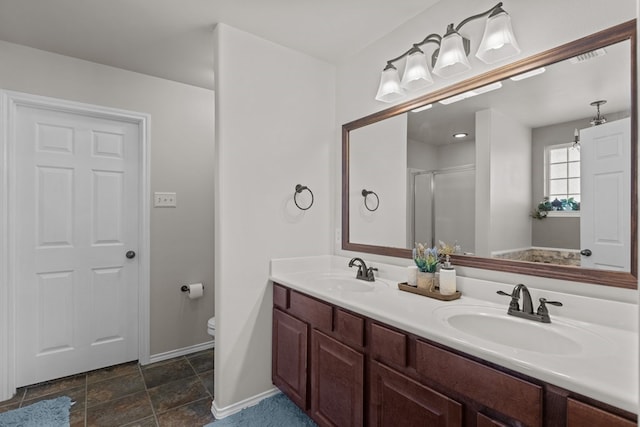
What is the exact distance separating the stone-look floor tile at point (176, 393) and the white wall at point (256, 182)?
→ 28cm

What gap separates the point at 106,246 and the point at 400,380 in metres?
2.38

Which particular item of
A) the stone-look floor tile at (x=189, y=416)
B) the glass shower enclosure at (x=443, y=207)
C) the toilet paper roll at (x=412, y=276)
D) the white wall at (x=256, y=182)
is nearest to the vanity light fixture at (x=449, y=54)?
the glass shower enclosure at (x=443, y=207)

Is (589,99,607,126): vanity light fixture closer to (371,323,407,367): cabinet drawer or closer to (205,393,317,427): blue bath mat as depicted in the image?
(371,323,407,367): cabinet drawer

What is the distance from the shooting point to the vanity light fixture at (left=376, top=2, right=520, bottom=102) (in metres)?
1.40

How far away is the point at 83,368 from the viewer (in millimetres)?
2459

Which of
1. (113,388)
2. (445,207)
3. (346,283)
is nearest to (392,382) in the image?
(346,283)

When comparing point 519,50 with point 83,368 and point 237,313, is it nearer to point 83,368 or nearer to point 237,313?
point 237,313

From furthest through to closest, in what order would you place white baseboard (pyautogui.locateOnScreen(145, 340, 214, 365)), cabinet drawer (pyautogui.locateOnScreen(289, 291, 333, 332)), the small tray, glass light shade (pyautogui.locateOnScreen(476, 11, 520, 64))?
white baseboard (pyautogui.locateOnScreen(145, 340, 214, 365)) < cabinet drawer (pyautogui.locateOnScreen(289, 291, 333, 332)) < the small tray < glass light shade (pyautogui.locateOnScreen(476, 11, 520, 64))

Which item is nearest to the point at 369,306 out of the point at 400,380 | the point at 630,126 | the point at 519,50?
the point at 400,380

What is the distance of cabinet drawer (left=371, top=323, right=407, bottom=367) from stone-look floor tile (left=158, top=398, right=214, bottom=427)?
1223 mm

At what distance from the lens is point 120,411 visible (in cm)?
200

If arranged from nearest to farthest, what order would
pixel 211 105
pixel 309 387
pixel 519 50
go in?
pixel 519 50, pixel 309 387, pixel 211 105

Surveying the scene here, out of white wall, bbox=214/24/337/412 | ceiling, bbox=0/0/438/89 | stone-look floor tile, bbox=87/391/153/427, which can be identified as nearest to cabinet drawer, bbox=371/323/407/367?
white wall, bbox=214/24/337/412

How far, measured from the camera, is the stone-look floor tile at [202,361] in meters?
2.54
